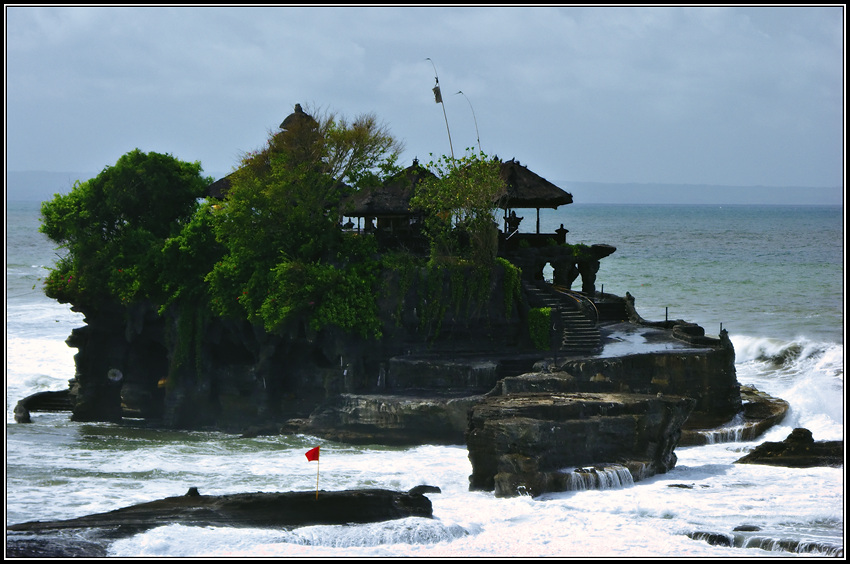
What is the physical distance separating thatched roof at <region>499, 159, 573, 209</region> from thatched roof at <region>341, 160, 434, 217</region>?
312cm

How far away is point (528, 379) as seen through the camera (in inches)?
1409

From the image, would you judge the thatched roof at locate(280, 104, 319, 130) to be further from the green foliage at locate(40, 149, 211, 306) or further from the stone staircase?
the stone staircase

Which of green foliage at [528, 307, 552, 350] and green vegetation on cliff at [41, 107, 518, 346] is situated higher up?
green vegetation on cliff at [41, 107, 518, 346]

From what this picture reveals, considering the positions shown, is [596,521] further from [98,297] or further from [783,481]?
[98,297]

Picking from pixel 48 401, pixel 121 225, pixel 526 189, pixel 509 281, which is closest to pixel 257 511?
pixel 509 281

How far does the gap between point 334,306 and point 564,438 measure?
1017 cm

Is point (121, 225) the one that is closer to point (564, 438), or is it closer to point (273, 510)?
point (273, 510)

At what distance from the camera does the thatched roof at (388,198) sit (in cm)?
4150

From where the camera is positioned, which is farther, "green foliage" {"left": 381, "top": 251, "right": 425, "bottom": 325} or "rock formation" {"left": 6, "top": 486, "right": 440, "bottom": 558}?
"green foliage" {"left": 381, "top": 251, "right": 425, "bottom": 325}

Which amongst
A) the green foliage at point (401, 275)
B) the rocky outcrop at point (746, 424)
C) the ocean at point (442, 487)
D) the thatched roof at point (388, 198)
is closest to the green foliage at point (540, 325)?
the green foliage at point (401, 275)

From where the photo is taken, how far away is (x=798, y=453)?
3372 cm

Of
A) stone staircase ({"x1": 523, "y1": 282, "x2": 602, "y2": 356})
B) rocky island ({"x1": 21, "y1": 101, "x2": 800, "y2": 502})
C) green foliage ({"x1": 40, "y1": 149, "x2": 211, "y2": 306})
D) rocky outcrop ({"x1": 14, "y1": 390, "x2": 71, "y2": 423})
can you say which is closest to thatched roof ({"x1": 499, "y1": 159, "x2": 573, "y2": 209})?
rocky island ({"x1": 21, "y1": 101, "x2": 800, "y2": 502})

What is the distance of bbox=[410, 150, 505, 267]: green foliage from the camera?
39969 mm

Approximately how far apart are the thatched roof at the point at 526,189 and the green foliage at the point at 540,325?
458cm
